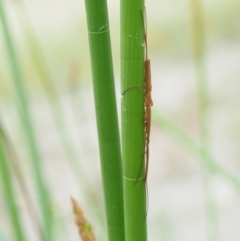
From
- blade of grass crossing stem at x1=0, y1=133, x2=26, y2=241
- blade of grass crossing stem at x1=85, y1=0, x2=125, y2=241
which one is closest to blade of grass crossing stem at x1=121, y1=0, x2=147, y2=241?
blade of grass crossing stem at x1=85, y1=0, x2=125, y2=241

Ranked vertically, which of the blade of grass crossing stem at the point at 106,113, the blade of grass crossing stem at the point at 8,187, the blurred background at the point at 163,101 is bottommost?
the blurred background at the point at 163,101

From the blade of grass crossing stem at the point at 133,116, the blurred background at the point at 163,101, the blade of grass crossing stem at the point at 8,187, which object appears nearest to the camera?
the blade of grass crossing stem at the point at 133,116

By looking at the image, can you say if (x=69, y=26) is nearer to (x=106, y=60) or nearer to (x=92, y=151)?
(x=92, y=151)

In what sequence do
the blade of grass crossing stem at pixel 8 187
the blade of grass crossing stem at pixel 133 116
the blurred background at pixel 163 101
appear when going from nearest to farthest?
1. the blade of grass crossing stem at pixel 133 116
2. the blade of grass crossing stem at pixel 8 187
3. the blurred background at pixel 163 101

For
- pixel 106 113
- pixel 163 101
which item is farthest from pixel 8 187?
pixel 163 101

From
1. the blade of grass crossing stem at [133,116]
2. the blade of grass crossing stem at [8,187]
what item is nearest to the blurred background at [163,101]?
the blade of grass crossing stem at [8,187]

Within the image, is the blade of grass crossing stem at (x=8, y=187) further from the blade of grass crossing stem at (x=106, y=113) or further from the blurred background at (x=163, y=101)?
the blurred background at (x=163, y=101)
